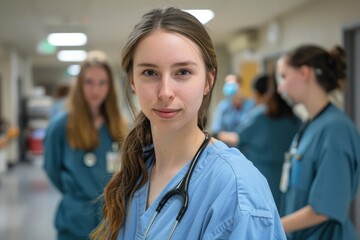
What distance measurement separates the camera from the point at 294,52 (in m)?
Answer: 2.03

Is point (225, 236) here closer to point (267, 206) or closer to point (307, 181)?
point (267, 206)

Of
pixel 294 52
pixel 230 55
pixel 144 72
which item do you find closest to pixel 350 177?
pixel 294 52

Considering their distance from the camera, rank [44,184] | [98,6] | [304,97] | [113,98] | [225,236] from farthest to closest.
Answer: [44,184] < [98,6] < [113,98] < [304,97] < [225,236]

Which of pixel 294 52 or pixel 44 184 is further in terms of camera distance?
pixel 44 184

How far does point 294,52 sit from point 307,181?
23.0 inches

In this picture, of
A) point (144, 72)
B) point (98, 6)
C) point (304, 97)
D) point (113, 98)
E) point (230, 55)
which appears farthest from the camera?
point (230, 55)

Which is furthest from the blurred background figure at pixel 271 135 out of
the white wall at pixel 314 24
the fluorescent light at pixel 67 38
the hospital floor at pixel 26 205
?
the fluorescent light at pixel 67 38

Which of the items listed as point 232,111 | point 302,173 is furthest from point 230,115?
point 302,173

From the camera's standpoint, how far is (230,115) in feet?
17.2

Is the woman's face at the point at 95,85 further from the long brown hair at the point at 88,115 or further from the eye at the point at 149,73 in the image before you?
the eye at the point at 149,73

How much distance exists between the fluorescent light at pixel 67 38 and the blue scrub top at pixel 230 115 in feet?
10.5

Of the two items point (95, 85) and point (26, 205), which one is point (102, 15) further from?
point (95, 85)

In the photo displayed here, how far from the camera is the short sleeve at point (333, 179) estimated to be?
1.74m

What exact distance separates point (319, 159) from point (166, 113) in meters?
1.03
